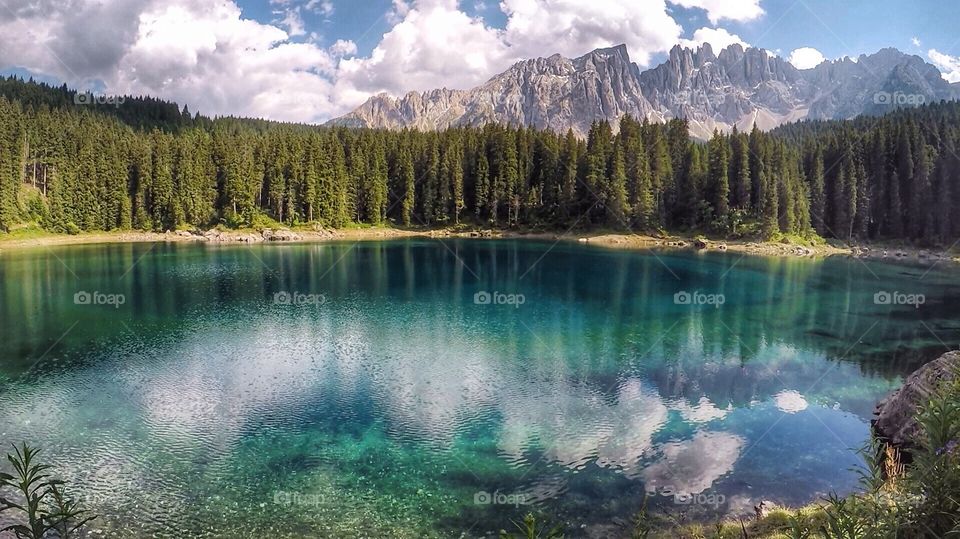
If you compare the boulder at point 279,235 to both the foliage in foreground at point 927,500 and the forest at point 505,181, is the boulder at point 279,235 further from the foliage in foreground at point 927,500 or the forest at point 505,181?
the foliage in foreground at point 927,500

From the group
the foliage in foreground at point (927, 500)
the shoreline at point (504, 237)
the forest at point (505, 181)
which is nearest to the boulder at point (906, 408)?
the foliage in foreground at point (927, 500)

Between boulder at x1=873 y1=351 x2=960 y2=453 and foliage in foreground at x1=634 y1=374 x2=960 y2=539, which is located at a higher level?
foliage in foreground at x1=634 y1=374 x2=960 y2=539

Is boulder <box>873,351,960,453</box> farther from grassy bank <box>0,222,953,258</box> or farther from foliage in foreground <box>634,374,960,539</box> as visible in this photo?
grassy bank <box>0,222,953,258</box>

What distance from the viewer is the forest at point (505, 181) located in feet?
375

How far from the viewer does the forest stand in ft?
375

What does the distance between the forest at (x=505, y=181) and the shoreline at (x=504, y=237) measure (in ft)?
12.6

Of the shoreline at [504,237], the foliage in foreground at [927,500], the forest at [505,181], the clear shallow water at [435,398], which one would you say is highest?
the forest at [505,181]

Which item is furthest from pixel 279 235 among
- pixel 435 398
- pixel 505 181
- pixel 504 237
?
pixel 435 398

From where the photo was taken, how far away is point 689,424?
25797 mm

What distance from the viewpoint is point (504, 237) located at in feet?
420

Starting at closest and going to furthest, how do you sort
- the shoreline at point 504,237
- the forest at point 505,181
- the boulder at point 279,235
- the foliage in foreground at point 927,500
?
the foliage in foreground at point 927,500
the shoreline at point 504,237
the forest at point 505,181
the boulder at point 279,235

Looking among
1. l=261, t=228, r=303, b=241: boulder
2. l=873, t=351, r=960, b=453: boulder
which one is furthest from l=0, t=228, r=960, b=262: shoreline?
l=873, t=351, r=960, b=453: boulder

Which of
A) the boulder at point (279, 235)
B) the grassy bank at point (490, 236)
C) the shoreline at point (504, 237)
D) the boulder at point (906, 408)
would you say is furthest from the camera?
the boulder at point (279, 235)

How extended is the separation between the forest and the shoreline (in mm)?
3836
